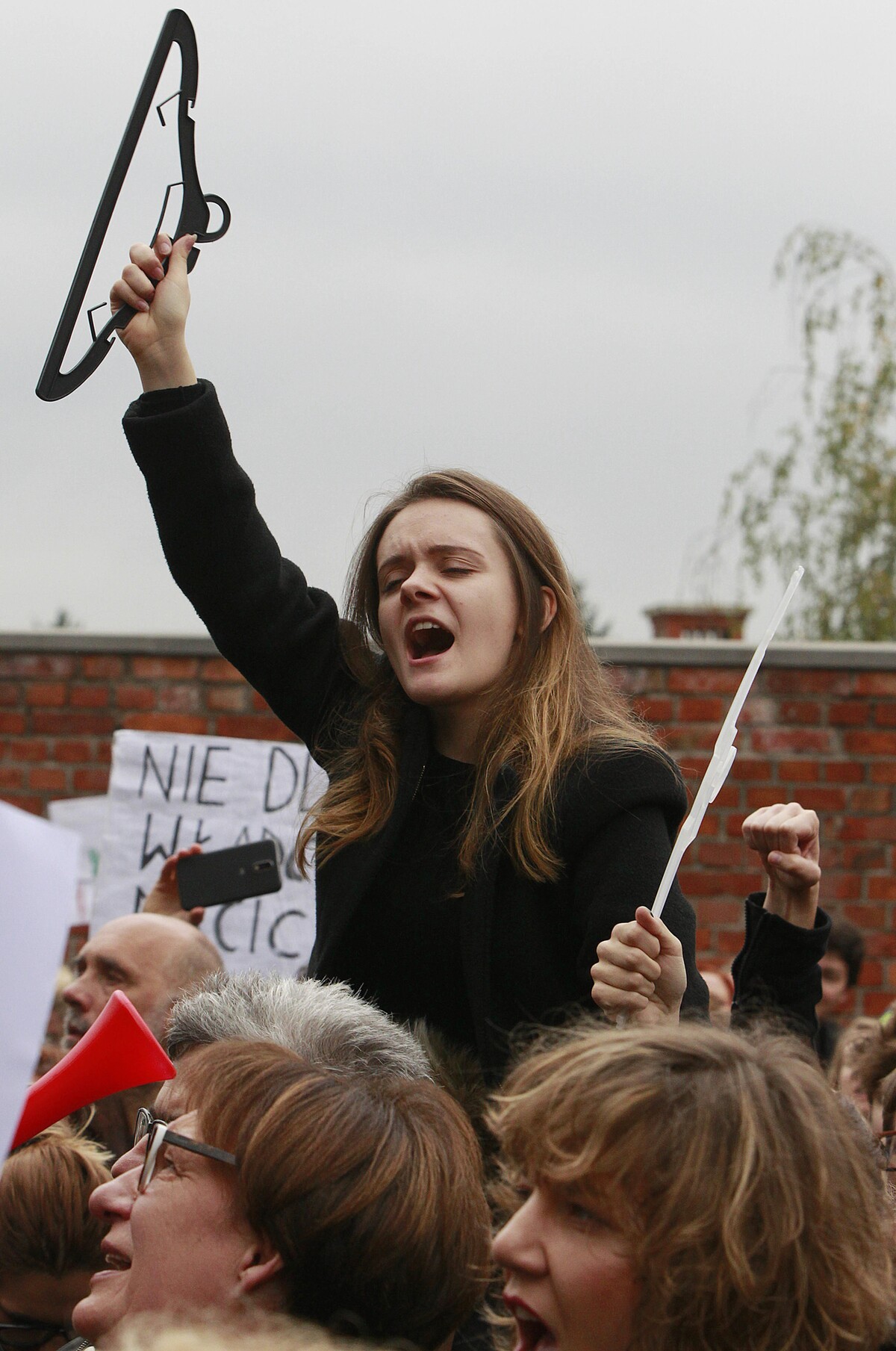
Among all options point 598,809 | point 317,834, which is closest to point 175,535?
point 317,834

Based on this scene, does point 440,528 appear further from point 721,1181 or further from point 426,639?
point 721,1181

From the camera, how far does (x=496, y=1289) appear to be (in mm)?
1580

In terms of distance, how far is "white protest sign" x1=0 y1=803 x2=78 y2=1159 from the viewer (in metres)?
0.90

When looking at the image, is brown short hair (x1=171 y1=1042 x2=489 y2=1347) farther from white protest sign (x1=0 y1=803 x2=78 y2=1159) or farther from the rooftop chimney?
the rooftop chimney

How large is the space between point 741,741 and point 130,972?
2889 mm

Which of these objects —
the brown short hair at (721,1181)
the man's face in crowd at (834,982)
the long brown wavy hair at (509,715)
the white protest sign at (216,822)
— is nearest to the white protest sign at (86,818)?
the white protest sign at (216,822)

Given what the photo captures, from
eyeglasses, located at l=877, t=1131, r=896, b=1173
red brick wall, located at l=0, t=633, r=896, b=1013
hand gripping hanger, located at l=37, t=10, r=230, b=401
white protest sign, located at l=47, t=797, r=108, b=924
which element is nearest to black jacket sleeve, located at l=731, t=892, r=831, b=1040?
eyeglasses, located at l=877, t=1131, r=896, b=1173

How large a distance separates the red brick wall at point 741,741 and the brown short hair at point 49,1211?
344 centimetres

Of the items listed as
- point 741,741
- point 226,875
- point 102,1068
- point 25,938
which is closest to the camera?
point 25,938

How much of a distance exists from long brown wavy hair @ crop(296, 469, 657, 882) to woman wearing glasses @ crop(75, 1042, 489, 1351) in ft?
1.59

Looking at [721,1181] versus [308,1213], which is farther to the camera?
[308,1213]

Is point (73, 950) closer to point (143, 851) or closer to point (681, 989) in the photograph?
point (143, 851)

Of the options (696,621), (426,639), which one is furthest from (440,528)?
(696,621)

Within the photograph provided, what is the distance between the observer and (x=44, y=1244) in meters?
2.06
